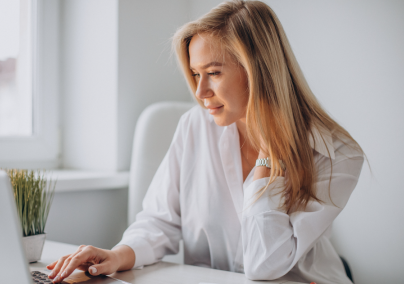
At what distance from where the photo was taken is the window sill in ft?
4.02

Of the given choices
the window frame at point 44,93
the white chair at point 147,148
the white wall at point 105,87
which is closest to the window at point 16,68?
the window frame at point 44,93

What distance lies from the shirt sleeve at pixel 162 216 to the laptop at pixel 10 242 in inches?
18.4

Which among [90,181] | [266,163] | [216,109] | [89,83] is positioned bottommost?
[90,181]

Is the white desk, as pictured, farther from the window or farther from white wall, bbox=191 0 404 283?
the window

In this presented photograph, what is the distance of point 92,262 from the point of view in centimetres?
78

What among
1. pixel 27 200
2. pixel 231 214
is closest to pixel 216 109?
pixel 231 214

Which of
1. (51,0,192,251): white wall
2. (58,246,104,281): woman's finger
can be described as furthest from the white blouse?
(51,0,192,251): white wall

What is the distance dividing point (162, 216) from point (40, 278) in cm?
42

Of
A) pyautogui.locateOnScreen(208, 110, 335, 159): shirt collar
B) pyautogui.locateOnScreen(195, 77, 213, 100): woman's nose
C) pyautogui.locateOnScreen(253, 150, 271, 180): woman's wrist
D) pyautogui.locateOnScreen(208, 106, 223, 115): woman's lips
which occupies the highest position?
pyautogui.locateOnScreen(195, 77, 213, 100): woman's nose

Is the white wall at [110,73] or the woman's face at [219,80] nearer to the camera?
the woman's face at [219,80]

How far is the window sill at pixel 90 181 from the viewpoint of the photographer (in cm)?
123

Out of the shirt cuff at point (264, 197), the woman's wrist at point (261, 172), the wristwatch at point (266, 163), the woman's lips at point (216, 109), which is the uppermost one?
the woman's lips at point (216, 109)

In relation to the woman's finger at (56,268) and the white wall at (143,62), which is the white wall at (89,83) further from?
the woman's finger at (56,268)

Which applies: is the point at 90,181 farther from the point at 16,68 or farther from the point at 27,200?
the point at 16,68
